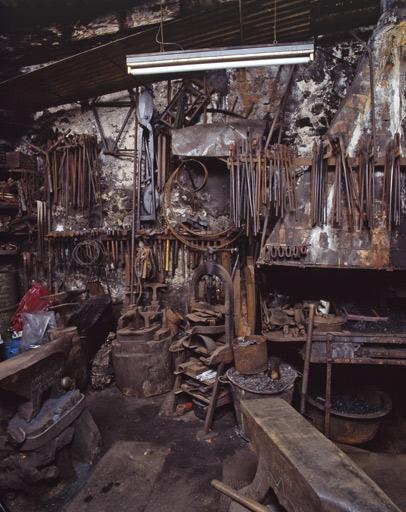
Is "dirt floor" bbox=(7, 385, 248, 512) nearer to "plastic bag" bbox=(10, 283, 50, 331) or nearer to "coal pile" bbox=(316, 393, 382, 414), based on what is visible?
"coal pile" bbox=(316, 393, 382, 414)

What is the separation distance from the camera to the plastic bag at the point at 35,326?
15.2 feet

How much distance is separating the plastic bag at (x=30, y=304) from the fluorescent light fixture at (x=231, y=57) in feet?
12.5

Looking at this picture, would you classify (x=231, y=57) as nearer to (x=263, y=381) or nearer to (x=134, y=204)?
(x=134, y=204)

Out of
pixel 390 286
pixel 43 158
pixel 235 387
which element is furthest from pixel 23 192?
pixel 390 286

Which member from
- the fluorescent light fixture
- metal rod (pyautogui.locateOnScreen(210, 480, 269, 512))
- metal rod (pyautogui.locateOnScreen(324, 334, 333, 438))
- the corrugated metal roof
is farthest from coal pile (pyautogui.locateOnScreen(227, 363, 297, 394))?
the corrugated metal roof

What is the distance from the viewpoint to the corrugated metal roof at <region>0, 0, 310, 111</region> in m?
4.27

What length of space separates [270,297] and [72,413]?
2.79 meters

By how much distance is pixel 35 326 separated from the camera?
4.67 m

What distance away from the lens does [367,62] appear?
3963 millimetres

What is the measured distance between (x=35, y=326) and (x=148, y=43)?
159 inches

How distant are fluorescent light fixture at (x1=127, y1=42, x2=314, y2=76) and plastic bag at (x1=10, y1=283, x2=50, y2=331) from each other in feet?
12.5

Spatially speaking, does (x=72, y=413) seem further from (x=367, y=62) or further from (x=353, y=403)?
(x=367, y=62)

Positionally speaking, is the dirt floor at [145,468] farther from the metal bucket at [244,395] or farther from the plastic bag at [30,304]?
the plastic bag at [30,304]

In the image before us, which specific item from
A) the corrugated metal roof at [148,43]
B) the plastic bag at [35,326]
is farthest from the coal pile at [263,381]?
the corrugated metal roof at [148,43]
